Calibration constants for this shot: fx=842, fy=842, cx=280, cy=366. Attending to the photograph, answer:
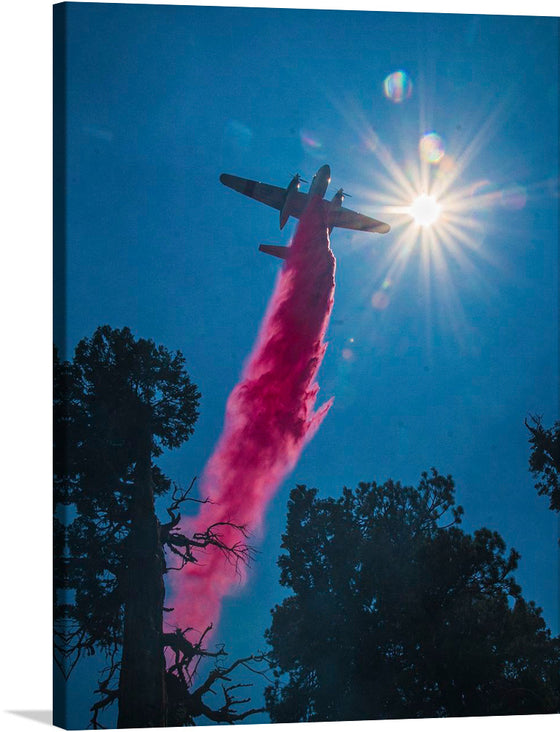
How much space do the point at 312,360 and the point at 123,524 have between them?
3191 millimetres


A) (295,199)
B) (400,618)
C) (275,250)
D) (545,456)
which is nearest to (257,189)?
(275,250)

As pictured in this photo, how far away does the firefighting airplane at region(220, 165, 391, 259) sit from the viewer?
10.9m

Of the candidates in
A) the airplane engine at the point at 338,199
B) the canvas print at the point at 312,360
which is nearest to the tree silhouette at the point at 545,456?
the canvas print at the point at 312,360

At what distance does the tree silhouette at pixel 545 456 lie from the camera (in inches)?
433

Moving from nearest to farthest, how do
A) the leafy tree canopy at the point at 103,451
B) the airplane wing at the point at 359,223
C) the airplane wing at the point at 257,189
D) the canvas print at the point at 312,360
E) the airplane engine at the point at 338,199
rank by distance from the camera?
1. the leafy tree canopy at the point at 103,451
2. the canvas print at the point at 312,360
3. the airplane wing at the point at 257,189
4. the airplane wing at the point at 359,223
5. the airplane engine at the point at 338,199

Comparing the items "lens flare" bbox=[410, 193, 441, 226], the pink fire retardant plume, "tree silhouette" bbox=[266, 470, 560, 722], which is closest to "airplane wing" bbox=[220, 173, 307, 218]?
the pink fire retardant plume

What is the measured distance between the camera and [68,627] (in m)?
9.50

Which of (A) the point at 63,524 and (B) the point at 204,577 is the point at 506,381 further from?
(A) the point at 63,524

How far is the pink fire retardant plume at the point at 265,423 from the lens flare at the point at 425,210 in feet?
4.11

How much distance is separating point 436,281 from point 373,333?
113 cm

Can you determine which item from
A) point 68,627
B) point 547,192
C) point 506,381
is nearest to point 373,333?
point 506,381

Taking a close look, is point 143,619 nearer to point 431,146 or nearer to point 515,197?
point 431,146

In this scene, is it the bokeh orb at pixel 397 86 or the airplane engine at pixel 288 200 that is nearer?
the bokeh orb at pixel 397 86

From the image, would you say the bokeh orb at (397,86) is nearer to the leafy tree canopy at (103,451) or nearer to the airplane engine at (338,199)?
the airplane engine at (338,199)
